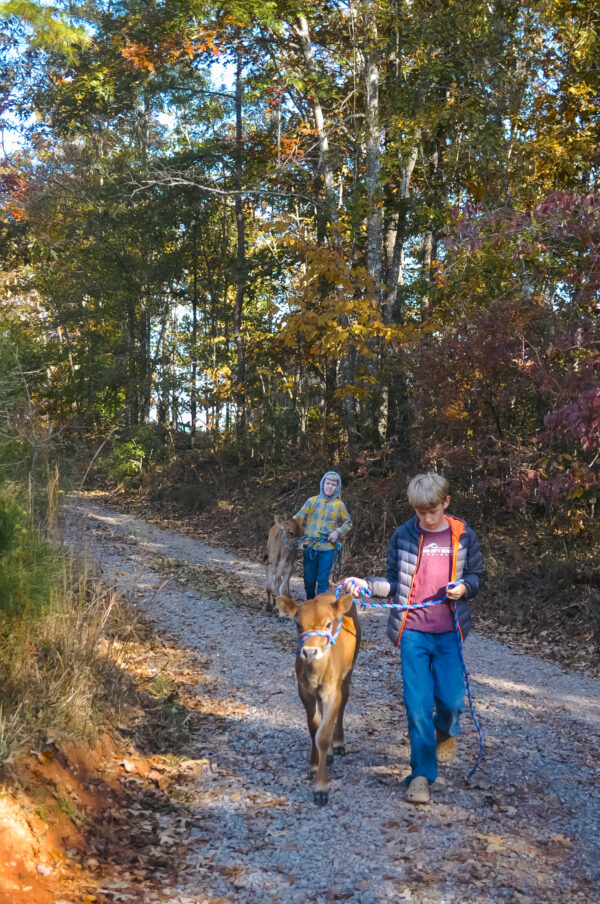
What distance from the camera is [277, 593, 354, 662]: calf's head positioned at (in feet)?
Result: 16.5

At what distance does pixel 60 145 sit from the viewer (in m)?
28.2

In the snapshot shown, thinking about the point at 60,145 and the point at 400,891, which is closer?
the point at 400,891

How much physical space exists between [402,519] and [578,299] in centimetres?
597

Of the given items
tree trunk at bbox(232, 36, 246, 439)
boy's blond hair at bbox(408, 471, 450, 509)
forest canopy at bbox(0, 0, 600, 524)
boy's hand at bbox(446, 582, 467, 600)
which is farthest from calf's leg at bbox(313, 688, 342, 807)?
tree trunk at bbox(232, 36, 246, 439)

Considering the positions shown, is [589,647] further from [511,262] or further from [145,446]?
[145,446]

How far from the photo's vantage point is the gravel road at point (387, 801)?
14.5 ft

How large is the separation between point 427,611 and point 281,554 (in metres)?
6.11

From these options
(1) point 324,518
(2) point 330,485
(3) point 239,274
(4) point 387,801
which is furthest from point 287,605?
(3) point 239,274

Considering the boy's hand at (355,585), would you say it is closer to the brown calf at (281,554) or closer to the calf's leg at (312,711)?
the calf's leg at (312,711)

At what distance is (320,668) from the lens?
5301mm

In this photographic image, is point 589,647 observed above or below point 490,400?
below

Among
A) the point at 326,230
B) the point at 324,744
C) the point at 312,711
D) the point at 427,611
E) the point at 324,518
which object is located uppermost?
the point at 326,230

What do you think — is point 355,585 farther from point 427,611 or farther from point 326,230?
point 326,230

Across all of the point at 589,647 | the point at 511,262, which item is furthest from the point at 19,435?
the point at 511,262
